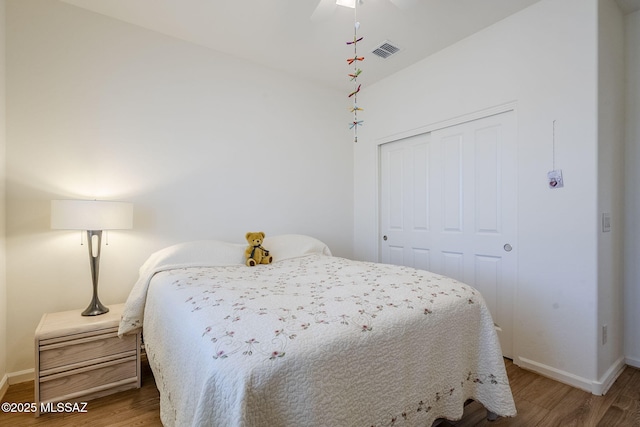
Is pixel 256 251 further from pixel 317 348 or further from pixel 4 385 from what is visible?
pixel 4 385

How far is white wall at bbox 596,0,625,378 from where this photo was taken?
191 centimetres

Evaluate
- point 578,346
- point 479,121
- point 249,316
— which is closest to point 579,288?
point 578,346

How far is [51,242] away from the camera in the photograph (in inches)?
80.4

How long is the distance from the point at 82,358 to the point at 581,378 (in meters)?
3.15

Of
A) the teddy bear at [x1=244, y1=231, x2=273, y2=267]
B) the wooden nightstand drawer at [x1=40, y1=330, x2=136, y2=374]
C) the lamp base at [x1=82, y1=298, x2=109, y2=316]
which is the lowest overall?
the wooden nightstand drawer at [x1=40, y1=330, x2=136, y2=374]

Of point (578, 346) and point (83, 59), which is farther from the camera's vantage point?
point (83, 59)

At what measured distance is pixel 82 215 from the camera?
1.78 metres

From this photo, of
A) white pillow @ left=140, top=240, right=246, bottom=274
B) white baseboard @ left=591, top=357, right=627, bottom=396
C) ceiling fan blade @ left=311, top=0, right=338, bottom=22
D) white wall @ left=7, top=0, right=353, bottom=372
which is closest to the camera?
ceiling fan blade @ left=311, top=0, right=338, bottom=22

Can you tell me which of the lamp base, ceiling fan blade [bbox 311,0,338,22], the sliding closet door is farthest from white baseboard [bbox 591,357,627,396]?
the lamp base

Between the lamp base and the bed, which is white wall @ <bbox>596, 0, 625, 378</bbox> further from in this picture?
the lamp base

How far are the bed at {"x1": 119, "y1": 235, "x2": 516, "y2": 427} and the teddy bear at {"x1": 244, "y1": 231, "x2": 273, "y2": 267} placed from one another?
474 mm

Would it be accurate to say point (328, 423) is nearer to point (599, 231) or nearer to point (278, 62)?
point (599, 231)

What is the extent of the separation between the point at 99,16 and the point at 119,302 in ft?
7.17

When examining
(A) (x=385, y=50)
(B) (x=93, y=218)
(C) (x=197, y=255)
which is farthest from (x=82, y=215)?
(A) (x=385, y=50)
